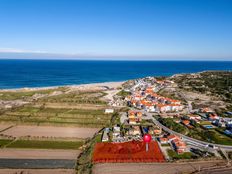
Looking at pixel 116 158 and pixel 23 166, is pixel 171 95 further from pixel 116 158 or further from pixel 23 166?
pixel 23 166

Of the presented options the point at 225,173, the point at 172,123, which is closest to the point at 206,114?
the point at 172,123

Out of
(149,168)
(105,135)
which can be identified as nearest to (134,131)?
(105,135)

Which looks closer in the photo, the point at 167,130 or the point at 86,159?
the point at 86,159

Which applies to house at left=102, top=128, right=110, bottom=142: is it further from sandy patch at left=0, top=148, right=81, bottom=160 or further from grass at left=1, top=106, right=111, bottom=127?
sandy patch at left=0, top=148, right=81, bottom=160

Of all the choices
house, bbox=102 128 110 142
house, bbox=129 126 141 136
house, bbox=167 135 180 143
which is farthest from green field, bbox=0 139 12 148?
house, bbox=167 135 180 143

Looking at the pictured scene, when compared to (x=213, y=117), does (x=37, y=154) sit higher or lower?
lower

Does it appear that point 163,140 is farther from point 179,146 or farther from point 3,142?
point 3,142
